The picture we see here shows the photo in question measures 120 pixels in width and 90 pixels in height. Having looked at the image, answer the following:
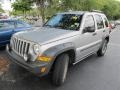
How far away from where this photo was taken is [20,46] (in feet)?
Result: 12.8

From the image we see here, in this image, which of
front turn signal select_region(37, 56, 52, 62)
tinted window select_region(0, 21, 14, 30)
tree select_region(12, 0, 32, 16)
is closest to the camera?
front turn signal select_region(37, 56, 52, 62)

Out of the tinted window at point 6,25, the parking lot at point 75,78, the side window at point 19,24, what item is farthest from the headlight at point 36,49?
the side window at point 19,24

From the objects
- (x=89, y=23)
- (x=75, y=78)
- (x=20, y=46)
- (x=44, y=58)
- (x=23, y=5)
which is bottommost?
(x=75, y=78)

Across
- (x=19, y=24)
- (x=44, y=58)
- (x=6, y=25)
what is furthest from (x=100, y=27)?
(x=6, y=25)

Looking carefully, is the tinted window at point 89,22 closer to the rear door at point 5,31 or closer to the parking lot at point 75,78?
the parking lot at point 75,78

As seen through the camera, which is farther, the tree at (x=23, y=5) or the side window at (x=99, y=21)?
the tree at (x=23, y=5)

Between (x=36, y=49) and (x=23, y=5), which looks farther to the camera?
(x=23, y=5)

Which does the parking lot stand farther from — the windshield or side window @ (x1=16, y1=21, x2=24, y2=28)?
side window @ (x1=16, y1=21, x2=24, y2=28)

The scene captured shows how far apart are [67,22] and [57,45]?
1.42m

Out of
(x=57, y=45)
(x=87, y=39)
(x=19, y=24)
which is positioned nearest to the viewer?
(x=57, y=45)

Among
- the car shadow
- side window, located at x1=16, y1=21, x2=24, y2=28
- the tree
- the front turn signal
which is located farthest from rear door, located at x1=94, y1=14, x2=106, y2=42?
the tree

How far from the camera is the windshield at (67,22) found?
4.68 metres

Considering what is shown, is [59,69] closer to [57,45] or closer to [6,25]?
[57,45]

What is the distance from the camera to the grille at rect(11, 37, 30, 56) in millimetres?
3668
